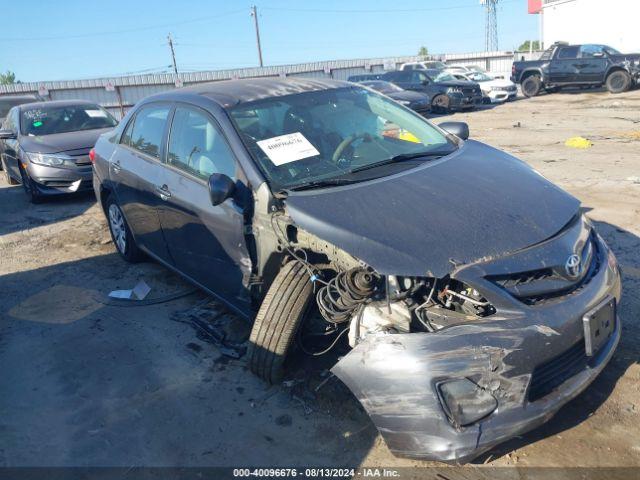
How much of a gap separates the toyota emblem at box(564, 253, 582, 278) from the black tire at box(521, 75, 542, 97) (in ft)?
71.1

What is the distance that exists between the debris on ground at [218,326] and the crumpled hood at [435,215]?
1.29 metres

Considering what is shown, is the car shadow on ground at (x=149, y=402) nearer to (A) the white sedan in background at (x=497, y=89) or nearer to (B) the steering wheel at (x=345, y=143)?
(B) the steering wheel at (x=345, y=143)

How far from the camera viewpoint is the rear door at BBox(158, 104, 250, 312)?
136 inches

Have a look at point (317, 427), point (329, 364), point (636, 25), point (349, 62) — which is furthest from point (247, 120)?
point (636, 25)

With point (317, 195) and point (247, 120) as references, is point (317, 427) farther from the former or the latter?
point (247, 120)

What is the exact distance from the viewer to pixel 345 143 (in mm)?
3668

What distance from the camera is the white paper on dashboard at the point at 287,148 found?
3.39 meters

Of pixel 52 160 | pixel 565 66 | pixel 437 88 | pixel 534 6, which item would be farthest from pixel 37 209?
pixel 534 6

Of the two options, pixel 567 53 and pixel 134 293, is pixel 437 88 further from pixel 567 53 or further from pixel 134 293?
pixel 134 293

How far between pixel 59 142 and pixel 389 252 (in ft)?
24.3

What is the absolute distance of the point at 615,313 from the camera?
2.75m

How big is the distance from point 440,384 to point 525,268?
0.67 meters

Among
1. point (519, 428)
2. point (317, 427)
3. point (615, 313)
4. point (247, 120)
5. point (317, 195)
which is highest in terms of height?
point (247, 120)

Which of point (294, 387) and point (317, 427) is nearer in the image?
point (317, 427)
